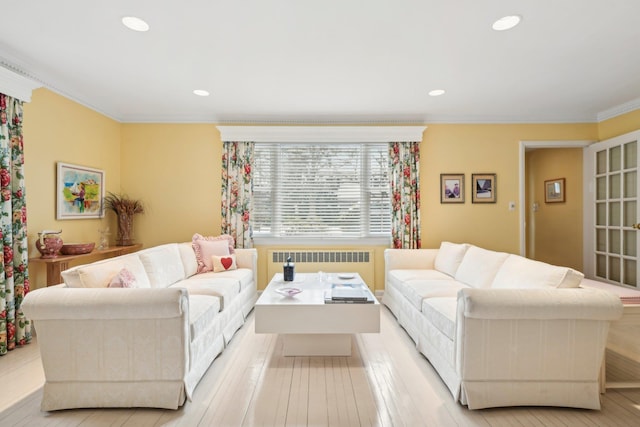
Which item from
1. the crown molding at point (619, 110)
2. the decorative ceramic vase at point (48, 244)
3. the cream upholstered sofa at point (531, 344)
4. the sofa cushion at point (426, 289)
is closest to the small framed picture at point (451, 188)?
the sofa cushion at point (426, 289)

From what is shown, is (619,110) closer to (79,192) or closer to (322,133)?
(322,133)

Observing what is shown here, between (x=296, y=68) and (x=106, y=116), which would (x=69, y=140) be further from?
(x=296, y=68)

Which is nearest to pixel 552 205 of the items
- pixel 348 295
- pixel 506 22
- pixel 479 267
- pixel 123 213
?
pixel 479 267

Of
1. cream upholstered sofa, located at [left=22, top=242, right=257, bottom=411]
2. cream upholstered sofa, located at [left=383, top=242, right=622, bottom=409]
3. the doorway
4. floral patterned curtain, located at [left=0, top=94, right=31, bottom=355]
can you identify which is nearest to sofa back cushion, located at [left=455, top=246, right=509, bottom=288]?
cream upholstered sofa, located at [left=383, top=242, right=622, bottom=409]

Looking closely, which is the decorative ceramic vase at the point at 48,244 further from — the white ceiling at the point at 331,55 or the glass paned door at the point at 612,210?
the glass paned door at the point at 612,210

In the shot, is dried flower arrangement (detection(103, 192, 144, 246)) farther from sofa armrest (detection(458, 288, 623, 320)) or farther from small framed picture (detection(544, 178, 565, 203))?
small framed picture (detection(544, 178, 565, 203))

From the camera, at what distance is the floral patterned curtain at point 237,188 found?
4.60 meters

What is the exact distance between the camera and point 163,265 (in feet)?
10.6

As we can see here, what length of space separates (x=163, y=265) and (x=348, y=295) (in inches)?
74.6

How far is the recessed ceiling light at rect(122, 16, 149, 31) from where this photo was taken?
2.28 m

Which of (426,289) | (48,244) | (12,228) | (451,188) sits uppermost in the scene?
(451,188)

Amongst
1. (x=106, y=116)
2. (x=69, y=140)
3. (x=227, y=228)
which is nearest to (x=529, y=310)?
(x=227, y=228)

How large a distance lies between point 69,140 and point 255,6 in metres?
2.90

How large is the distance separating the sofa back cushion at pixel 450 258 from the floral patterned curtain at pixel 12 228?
4.32 metres
